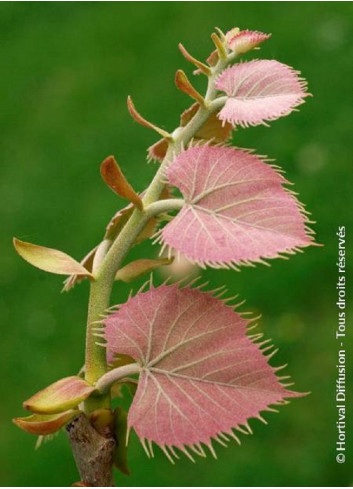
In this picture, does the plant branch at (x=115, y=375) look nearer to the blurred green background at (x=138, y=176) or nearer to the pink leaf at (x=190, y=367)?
the pink leaf at (x=190, y=367)

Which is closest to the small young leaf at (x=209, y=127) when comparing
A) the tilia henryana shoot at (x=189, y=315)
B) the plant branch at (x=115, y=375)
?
the tilia henryana shoot at (x=189, y=315)

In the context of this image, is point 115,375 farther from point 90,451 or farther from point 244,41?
point 244,41

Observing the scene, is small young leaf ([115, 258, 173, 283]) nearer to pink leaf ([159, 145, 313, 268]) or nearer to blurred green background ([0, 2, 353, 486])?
pink leaf ([159, 145, 313, 268])

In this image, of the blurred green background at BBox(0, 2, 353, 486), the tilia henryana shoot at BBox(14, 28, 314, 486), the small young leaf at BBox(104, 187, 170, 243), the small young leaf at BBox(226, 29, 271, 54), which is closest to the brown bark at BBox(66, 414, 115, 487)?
the tilia henryana shoot at BBox(14, 28, 314, 486)

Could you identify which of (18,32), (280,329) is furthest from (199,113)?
(18,32)

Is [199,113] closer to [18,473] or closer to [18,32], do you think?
[18,473]

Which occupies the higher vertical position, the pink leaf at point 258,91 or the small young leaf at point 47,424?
the pink leaf at point 258,91
